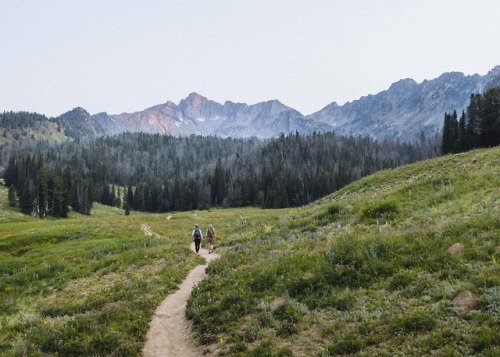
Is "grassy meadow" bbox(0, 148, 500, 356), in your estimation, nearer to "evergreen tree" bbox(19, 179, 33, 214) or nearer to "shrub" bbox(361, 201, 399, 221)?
"shrub" bbox(361, 201, 399, 221)

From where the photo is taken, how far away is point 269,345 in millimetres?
12227

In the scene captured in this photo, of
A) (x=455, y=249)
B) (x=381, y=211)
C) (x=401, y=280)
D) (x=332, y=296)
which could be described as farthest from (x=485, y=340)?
(x=381, y=211)

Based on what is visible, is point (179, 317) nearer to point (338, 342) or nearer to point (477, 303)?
point (338, 342)

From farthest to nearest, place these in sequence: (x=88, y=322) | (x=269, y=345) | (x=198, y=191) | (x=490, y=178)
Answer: (x=198, y=191) → (x=490, y=178) → (x=88, y=322) → (x=269, y=345)

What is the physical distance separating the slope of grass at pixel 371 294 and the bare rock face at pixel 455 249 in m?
0.11

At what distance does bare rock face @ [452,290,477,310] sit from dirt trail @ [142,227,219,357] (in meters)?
8.35

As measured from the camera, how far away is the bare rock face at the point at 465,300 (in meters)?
11.4

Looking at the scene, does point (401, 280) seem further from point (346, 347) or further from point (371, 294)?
point (346, 347)

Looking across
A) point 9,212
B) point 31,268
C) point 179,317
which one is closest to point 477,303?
point 179,317

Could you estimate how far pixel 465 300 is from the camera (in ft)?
38.0

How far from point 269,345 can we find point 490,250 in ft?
28.7

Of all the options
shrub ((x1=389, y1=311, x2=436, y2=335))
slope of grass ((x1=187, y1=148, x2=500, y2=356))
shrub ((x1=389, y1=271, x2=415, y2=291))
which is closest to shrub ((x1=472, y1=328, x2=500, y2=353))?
slope of grass ((x1=187, y1=148, x2=500, y2=356))

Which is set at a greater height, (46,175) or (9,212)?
(46,175)

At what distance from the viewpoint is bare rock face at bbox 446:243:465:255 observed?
14.6m
